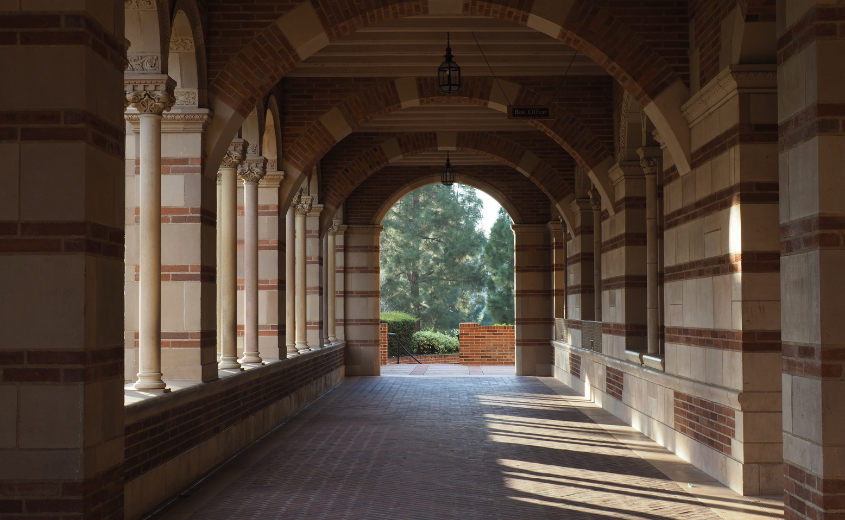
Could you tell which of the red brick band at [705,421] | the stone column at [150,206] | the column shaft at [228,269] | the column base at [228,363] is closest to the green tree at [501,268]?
the column shaft at [228,269]

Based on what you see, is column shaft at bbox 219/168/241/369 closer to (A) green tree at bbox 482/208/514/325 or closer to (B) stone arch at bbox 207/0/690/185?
(B) stone arch at bbox 207/0/690/185

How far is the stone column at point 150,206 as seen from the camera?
7.05 m

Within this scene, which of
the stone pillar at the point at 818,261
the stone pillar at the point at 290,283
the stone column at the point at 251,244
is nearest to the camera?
the stone pillar at the point at 818,261

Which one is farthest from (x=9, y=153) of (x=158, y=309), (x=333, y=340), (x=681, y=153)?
(x=333, y=340)

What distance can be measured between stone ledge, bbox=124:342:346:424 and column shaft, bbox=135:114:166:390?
0.35m

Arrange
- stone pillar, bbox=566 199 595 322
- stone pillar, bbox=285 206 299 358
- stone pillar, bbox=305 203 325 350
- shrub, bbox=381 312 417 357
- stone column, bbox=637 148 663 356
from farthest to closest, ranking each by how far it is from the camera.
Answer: shrub, bbox=381 312 417 357 → stone pillar, bbox=305 203 325 350 → stone pillar, bbox=566 199 595 322 → stone pillar, bbox=285 206 299 358 → stone column, bbox=637 148 663 356

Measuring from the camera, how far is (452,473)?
24.8 ft

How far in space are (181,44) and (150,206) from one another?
1817 mm

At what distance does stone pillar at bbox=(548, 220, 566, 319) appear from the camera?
18688 millimetres

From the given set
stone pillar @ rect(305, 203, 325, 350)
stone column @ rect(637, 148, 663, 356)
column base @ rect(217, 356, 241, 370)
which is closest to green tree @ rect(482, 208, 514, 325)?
stone pillar @ rect(305, 203, 325, 350)

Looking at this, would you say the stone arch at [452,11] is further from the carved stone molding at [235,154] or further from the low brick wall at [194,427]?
the low brick wall at [194,427]

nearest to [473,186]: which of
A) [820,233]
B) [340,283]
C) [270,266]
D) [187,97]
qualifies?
[340,283]

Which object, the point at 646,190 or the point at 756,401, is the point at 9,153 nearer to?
the point at 756,401

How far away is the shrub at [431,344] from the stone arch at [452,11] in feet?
66.7
